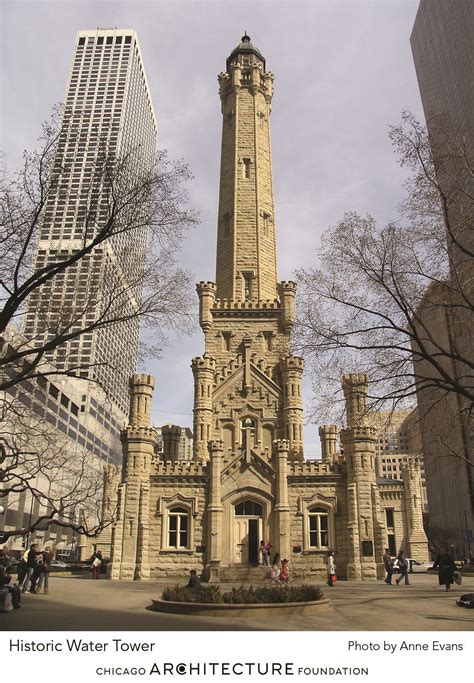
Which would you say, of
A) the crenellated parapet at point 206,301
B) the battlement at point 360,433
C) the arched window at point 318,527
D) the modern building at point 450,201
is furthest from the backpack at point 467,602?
the crenellated parapet at point 206,301

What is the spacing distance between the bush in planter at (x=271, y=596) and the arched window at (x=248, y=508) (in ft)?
58.3

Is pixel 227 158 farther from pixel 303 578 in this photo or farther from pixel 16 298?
pixel 16 298

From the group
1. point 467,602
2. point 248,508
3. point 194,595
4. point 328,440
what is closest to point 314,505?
point 248,508

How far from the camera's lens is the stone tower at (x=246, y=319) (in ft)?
119

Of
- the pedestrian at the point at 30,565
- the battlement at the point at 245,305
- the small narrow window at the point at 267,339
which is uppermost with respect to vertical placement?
the battlement at the point at 245,305

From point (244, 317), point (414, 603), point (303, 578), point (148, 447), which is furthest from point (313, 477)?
point (414, 603)

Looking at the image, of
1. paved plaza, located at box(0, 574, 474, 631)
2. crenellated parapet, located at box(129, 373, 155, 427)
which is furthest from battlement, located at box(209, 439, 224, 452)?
paved plaza, located at box(0, 574, 474, 631)

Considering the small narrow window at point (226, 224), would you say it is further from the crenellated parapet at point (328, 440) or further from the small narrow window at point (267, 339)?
the crenellated parapet at point (328, 440)

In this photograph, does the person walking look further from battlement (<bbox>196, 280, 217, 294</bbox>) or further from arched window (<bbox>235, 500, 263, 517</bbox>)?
battlement (<bbox>196, 280, 217, 294</bbox>)

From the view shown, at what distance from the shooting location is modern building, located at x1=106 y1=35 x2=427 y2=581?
31.3m

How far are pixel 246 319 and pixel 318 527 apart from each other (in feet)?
48.8

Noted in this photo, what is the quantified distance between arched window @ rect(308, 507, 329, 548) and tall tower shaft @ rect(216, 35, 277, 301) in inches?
613

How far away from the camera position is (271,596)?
1416 cm
